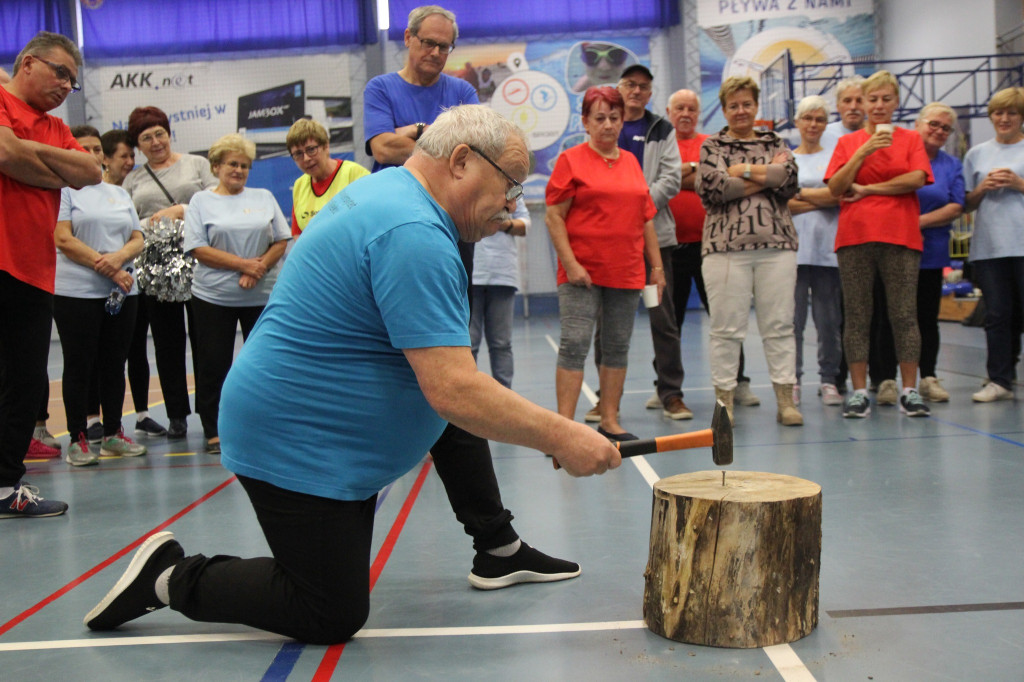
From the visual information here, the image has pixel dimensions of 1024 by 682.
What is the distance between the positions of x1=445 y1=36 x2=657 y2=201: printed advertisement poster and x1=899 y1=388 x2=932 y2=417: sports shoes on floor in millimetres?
10455

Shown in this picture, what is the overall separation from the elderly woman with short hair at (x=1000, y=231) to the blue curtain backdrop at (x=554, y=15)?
1037cm

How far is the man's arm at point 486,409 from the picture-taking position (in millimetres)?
1700

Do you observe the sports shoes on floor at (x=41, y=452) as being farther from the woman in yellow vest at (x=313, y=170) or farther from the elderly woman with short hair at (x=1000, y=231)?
the elderly woman with short hair at (x=1000, y=231)

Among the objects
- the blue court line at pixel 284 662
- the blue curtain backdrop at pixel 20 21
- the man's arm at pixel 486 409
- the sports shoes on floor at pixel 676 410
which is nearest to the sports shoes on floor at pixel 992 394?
the sports shoes on floor at pixel 676 410

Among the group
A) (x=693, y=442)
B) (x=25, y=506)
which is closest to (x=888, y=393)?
(x=693, y=442)

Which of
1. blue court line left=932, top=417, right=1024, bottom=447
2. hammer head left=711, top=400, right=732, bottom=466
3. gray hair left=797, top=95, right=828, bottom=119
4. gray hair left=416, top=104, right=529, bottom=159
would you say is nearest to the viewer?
gray hair left=416, top=104, right=529, bottom=159

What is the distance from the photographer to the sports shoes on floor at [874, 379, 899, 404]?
4.82m

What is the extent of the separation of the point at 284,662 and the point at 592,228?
244cm

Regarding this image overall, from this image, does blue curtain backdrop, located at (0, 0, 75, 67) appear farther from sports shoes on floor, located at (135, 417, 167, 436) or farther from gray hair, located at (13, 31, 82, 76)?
gray hair, located at (13, 31, 82, 76)

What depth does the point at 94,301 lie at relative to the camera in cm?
405

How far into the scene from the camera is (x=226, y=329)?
4219 millimetres

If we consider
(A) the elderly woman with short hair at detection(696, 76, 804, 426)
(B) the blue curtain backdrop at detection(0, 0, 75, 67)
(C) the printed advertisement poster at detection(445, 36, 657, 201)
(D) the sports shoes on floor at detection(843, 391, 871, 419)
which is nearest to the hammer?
(A) the elderly woman with short hair at detection(696, 76, 804, 426)

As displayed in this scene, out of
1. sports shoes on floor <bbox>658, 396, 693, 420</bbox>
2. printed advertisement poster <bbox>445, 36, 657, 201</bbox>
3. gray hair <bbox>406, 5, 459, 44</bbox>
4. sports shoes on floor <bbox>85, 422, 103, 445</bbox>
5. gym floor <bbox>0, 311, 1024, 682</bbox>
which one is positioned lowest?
gym floor <bbox>0, 311, 1024, 682</bbox>

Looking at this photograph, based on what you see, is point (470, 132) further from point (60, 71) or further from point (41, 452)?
point (41, 452)
